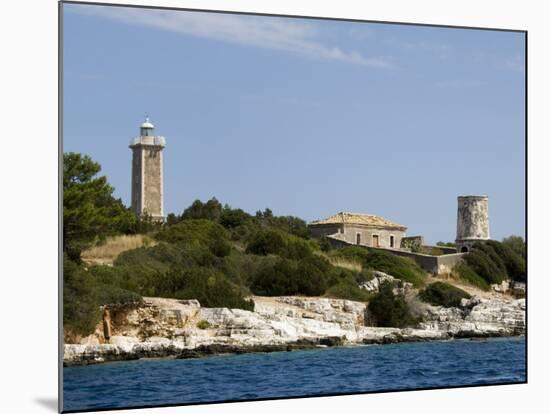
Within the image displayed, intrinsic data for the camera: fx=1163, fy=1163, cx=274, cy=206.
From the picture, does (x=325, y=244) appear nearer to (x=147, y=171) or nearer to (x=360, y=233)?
(x=360, y=233)

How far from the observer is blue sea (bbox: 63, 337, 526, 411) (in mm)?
→ 10477

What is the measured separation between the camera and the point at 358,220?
13070 mm

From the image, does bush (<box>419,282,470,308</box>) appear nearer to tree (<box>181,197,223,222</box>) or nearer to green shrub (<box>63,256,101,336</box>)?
tree (<box>181,197,223,222</box>)

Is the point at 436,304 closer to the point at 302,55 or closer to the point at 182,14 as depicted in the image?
the point at 302,55

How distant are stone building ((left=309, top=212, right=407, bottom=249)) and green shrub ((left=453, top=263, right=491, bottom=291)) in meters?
1.33

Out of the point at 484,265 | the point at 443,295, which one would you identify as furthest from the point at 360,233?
the point at 484,265

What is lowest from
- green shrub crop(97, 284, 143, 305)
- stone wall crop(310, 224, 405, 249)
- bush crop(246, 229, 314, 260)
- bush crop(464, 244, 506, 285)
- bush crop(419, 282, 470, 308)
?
bush crop(419, 282, 470, 308)

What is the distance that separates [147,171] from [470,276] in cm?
526

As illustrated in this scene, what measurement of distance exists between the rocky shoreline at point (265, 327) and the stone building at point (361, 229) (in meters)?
0.85

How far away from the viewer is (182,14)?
1116 cm

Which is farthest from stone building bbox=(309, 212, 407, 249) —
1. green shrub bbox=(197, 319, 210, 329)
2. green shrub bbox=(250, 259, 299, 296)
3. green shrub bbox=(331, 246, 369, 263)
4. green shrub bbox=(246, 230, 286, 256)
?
green shrub bbox=(197, 319, 210, 329)

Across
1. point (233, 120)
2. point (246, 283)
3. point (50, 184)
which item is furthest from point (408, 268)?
point (50, 184)

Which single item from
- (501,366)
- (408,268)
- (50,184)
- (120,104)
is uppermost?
(120,104)

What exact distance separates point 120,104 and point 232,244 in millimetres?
3050
